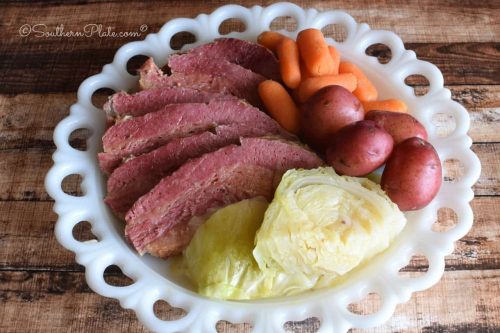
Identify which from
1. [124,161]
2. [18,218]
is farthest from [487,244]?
[18,218]

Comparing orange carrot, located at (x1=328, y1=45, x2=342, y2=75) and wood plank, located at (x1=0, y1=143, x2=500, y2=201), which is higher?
orange carrot, located at (x1=328, y1=45, x2=342, y2=75)

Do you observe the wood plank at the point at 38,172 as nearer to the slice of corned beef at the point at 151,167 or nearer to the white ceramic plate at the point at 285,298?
the white ceramic plate at the point at 285,298

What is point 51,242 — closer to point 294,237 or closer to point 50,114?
point 50,114

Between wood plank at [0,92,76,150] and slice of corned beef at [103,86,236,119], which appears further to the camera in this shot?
wood plank at [0,92,76,150]

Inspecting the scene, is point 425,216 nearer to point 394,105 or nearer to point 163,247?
point 394,105

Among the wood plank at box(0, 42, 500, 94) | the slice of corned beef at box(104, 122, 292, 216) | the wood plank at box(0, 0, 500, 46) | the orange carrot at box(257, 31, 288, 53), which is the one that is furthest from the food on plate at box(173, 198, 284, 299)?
the wood plank at box(0, 0, 500, 46)

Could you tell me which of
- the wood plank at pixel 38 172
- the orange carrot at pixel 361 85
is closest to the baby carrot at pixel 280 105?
the orange carrot at pixel 361 85

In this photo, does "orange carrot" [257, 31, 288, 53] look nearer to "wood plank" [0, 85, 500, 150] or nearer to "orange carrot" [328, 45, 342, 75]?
"orange carrot" [328, 45, 342, 75]
